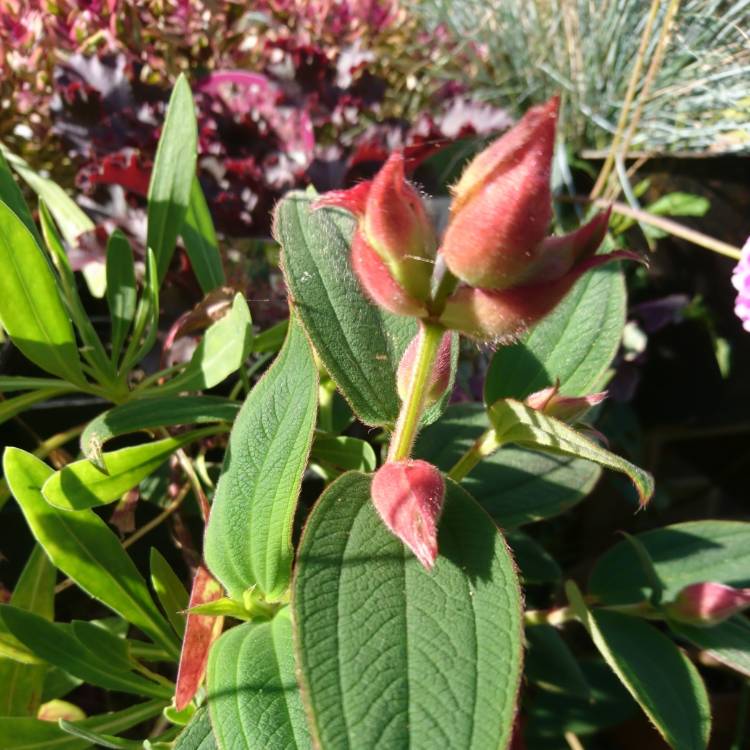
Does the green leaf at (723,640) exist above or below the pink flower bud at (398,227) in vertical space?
below

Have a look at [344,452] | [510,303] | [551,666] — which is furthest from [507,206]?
[551,666]

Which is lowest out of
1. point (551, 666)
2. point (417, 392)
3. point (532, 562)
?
point (551, 666)

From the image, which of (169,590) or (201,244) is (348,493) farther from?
(201,244)

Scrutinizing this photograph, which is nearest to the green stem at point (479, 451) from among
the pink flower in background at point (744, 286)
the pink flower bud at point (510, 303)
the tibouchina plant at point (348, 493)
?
the tibouchina plant at point (348, 493)

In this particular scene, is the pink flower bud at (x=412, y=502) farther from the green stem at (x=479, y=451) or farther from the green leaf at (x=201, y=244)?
the green leaf at (x=201, y=244)

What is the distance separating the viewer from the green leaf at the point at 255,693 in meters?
0.33

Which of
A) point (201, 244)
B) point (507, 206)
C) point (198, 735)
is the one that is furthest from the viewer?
point (201, 244)

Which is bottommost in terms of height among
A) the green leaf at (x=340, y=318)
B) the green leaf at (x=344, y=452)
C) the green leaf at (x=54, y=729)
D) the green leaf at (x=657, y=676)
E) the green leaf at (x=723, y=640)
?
the green leaf at (x=54, y=729)

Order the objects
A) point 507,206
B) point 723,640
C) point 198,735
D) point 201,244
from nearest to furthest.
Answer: point 507,206, point 198,735, point 723,640, point 201,244

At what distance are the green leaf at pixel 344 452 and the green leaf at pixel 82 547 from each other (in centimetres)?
13

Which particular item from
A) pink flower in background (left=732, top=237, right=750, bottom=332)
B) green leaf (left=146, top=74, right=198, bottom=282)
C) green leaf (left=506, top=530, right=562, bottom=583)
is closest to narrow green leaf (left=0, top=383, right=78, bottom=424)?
green leaf (left=146, top=74, right=198, bottom=282)

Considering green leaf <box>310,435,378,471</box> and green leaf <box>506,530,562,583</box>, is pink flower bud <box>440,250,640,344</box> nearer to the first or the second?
green leaf <box>310,435,378,471</box>

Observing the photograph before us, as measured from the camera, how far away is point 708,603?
0.46 meters

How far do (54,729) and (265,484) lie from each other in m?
0.21
